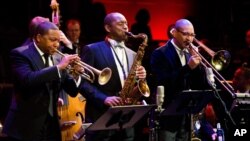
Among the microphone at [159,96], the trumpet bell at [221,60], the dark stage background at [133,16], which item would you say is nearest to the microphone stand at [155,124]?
the microphone at [159,96]

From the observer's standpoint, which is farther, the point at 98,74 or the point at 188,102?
the point at 188,102

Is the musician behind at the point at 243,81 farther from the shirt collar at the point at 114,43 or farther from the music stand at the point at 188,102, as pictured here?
the shirt collar at the point at 114,43

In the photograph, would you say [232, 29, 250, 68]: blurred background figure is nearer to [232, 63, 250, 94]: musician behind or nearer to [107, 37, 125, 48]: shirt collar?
[232, 63, 250, 94]: musician behind

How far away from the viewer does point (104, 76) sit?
5.96 m

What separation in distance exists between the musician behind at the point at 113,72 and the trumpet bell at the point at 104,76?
Result: 165mm

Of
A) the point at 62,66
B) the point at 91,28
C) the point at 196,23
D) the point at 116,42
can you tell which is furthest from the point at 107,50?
the point at 196,23

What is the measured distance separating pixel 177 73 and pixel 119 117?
3.77ft

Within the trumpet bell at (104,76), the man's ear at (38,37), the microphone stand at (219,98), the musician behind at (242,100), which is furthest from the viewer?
the musician behind at (242,100)

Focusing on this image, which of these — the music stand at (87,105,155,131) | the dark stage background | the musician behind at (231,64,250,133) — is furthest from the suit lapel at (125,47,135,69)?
the dark stage background

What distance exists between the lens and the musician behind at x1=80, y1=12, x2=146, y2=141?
6035 millimetres

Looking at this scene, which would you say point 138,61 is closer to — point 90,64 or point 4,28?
point 90,64

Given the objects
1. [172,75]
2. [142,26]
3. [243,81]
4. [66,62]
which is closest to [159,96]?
[172,75]

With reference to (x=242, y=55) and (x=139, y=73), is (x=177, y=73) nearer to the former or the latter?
(x=139, y=73)

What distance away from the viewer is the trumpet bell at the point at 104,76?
5922 mm
